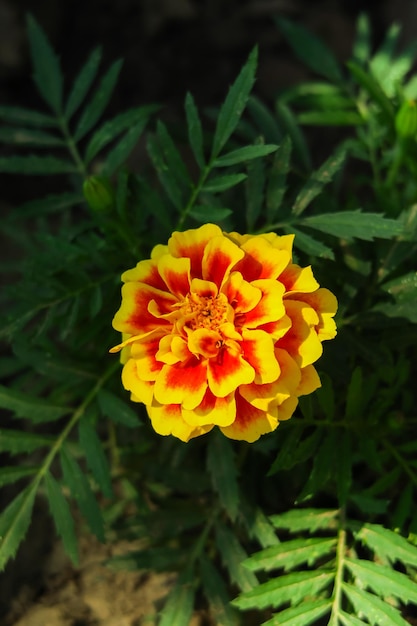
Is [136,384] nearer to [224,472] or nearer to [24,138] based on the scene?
[224,472]

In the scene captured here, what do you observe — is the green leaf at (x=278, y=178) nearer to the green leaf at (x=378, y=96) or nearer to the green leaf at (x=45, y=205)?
the green leaf at (x=378, y=96)

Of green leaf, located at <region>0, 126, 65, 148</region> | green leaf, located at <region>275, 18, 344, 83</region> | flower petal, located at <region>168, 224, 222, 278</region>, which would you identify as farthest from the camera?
green leaf, located at <region>275, 18, 344, 83</region>

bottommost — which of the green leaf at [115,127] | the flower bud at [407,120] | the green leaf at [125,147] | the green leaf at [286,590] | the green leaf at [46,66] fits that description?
the green leaf at [286,590]

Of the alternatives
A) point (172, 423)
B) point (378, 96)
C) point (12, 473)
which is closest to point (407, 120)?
point (378, 96)

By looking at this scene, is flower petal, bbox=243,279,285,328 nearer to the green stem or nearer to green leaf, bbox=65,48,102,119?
the green stem

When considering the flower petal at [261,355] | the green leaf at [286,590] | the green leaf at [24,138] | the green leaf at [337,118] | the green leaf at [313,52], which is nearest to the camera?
the flower petal at [261,355]

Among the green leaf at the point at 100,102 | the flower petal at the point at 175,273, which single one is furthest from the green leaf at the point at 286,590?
the green leaf at the point at 100,102

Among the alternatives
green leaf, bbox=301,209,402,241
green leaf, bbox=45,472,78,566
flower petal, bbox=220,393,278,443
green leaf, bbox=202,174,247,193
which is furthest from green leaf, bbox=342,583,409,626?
green leaf, bbox=202,174,247,193
